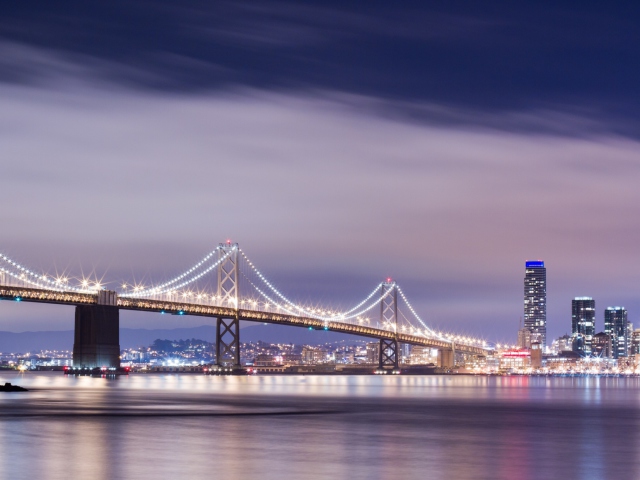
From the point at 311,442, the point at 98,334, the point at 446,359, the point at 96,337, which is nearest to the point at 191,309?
the point at 98,334

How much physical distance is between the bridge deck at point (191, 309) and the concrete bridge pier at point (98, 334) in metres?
0.88

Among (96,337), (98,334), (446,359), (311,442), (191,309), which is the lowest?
(446,359)

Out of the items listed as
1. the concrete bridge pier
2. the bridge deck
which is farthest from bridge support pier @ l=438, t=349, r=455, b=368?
the concrete bridge pier

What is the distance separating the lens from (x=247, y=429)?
29406mm

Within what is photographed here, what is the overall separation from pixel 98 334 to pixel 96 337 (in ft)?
2.57

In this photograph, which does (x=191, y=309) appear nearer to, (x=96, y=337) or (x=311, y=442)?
(x=96, y=337)

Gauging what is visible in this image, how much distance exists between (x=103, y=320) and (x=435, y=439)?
84.3m

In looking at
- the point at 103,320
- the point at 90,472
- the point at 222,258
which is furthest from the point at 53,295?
the point at 90,472

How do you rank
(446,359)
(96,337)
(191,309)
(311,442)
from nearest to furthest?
(311,442)
(96,337)
(191,309)
(446,359)

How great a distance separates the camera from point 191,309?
114m

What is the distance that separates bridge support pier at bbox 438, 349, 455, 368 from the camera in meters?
172

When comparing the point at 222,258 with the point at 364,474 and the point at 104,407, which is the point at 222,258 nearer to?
the point at 104,407

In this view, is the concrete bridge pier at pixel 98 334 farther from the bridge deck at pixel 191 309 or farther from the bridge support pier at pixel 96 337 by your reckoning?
the bridge deck at pixel 191 309

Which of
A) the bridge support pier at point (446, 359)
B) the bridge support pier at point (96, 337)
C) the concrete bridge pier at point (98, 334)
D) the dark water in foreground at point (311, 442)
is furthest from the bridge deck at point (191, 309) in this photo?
the dark water in foreground at point (311, 442)
